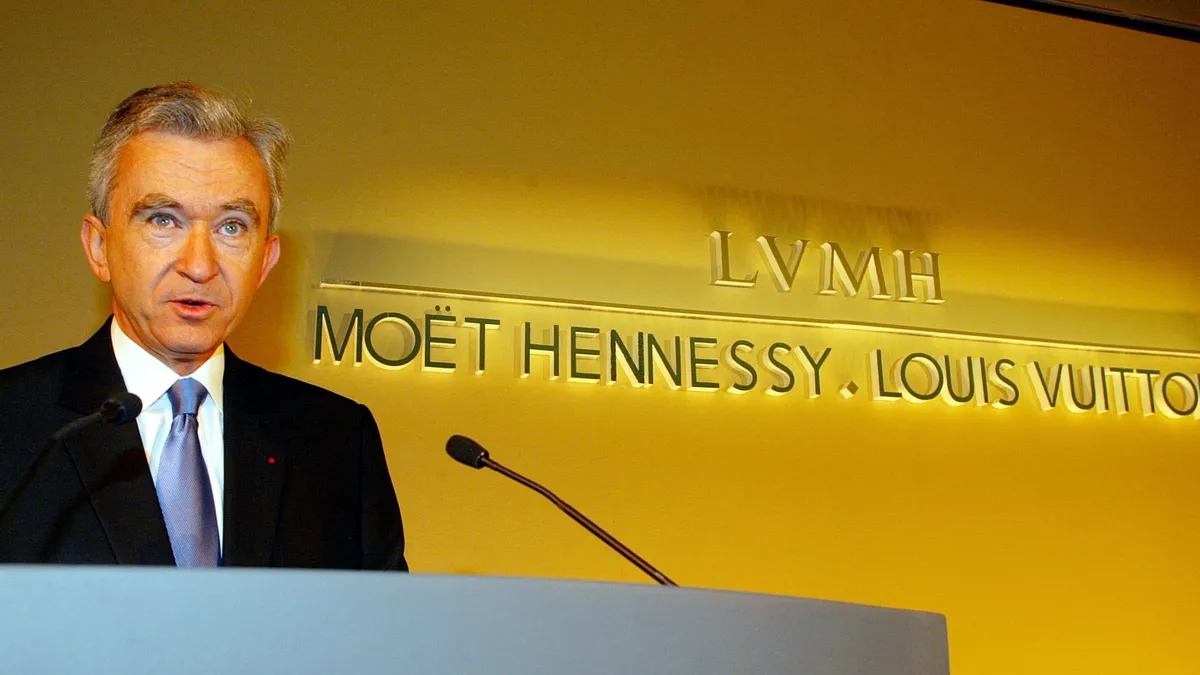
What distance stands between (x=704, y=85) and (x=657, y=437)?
120cm

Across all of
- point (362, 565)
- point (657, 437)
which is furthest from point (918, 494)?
point (362, 565)

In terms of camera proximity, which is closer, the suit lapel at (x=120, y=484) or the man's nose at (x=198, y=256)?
the suit lapel at (x=120, y=484)

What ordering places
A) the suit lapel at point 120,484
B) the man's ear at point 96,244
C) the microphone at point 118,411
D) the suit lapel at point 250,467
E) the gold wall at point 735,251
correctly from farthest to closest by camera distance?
the gold wall at point 735,251 → the man's ear at point 96,244 → the suit lapel at point 250,467 → the suit lapel at point 120,484 → the microphone at point 118,411

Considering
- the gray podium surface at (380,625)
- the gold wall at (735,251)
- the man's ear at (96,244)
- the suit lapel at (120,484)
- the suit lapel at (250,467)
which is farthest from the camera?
the gold wall at (735,251)

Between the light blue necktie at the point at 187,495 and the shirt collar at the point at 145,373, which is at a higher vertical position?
the shirt collar at the point at 145,373

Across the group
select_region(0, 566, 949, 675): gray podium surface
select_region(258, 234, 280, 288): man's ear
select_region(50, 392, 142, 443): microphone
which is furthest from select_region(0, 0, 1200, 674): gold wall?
select_region(0, 566, 949, 675): gray podium surface

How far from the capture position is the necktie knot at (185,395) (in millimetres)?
1979

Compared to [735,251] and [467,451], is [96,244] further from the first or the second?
[735,251]

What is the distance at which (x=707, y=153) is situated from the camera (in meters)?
4.16

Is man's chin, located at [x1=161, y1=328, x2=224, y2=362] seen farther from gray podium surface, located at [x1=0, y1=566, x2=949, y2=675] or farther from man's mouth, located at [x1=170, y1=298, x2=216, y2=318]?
gray podium surface, located at [x1=0, y1=566, x2=949, y2=675]

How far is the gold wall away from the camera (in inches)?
142

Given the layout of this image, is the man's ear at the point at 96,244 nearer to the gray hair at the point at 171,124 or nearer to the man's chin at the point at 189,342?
the gray hair at the point at 171,124

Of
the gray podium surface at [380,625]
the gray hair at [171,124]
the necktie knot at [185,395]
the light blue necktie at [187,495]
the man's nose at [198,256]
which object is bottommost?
the gray podium surface at [380,625]

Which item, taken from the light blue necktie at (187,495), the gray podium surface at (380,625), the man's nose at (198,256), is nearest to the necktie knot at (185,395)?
the light blue necktie at (187,495)
